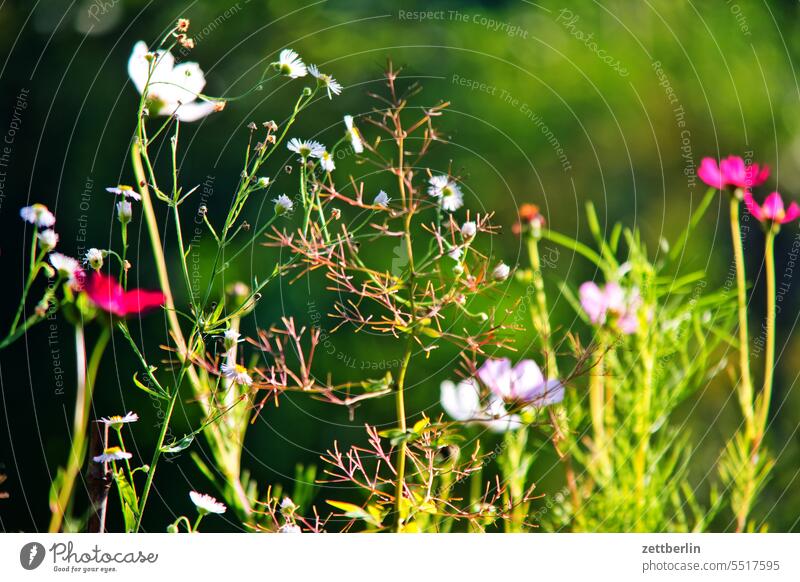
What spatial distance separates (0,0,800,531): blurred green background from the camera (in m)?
0.69

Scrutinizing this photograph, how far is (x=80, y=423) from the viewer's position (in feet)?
1.98

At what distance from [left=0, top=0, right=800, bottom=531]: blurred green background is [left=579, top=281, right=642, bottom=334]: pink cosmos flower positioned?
14cm

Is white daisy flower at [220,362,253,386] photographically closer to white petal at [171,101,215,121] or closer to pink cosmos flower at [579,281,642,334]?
white petal at [171,101,215,121]

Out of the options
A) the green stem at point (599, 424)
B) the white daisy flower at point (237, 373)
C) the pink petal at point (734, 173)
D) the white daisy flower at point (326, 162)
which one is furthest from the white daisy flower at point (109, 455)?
the pink petal at point (734, 173)

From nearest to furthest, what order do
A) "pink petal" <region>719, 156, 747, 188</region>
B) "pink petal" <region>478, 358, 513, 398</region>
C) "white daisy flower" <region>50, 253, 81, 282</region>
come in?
"white daisy flower" <region>50, 253, 81, 282</region> < "pink petal" <region>478, 358, 513, 398</region> < "pink petal" <region>719, 156, 747, 188</region>

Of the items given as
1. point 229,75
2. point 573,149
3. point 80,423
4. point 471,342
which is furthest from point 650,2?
point 80,423

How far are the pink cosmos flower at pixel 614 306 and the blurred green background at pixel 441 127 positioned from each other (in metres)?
0.14

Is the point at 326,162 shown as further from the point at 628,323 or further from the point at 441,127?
the point at 441,127

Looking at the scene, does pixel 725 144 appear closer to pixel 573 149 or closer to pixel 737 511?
pixel 573 149

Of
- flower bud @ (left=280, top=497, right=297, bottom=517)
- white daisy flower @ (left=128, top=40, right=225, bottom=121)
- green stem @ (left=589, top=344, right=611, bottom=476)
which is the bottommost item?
flower bud @ (left=280, top=497, right=297, bottom=517)

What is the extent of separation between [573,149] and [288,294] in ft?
1.13

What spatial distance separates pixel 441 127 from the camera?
31.7 inches

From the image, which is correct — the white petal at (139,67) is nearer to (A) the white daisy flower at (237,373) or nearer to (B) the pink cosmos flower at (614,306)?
(A) the white daisy flower at (237,373)
